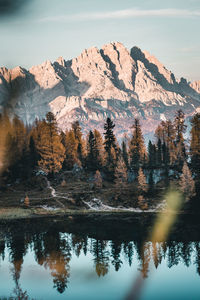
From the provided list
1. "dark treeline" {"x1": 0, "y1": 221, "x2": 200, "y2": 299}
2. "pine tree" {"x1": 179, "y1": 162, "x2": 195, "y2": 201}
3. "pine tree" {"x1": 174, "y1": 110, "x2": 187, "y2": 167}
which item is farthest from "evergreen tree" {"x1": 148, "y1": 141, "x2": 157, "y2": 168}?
"dark treeline" {"x1": 0, "y1": 221, "x2": 200, "y2": 299}

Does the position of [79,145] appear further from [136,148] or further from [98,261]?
[98,261]

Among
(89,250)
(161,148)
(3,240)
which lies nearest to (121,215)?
(89,250)

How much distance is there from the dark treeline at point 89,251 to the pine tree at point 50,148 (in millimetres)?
31347

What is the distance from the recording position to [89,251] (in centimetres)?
3300

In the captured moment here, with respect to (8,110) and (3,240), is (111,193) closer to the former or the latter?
(3,240)

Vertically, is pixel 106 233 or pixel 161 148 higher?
pixel 161 148

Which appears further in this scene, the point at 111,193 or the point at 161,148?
the point at 161,148

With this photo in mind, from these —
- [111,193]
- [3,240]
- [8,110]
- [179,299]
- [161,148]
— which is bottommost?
[179,299]

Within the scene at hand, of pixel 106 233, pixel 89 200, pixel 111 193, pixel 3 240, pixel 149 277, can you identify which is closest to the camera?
pixel 149 277

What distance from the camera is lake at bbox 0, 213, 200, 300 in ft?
78.7

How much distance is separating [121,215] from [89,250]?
56.9 feet

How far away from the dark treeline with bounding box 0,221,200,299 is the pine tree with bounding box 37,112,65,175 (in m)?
31.3

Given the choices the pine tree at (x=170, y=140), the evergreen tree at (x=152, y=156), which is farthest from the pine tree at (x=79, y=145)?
the pine tree at (x=170, y=140)

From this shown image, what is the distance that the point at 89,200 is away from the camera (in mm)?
56688
